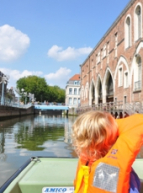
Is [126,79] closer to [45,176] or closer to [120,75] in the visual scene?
[120,75]

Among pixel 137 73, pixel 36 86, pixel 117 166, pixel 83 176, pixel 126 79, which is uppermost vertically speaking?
pixel 36 86

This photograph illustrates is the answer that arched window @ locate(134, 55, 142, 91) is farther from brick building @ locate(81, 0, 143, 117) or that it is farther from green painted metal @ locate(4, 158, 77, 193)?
green painted metal @ locate(4, 158, 77, 193)

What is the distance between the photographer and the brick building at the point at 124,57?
22.1m

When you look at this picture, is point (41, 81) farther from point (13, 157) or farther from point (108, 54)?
point (13, 157)

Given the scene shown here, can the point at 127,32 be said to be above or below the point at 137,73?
above

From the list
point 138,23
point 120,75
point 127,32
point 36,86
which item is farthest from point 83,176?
point 36,86

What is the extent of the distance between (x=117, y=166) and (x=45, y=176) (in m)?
1.79

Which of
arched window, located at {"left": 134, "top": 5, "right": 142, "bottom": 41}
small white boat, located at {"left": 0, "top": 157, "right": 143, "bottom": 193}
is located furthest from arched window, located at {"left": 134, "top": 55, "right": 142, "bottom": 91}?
small white boat, located at {"left": 0, "top": 157, "right": 143, "bottom": 193}

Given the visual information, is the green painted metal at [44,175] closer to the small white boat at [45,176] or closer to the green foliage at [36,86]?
the small white boat at [45,176]

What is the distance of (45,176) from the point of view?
3033 millimetres

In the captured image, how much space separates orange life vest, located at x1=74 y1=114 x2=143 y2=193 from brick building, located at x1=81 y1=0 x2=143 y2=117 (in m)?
18.3

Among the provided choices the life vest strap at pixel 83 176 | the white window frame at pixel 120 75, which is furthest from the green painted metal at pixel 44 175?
the white window frame at pixel 120 75

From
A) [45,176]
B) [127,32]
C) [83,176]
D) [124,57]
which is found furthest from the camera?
[124,57]

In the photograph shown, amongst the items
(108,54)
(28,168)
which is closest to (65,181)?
(28,168)
